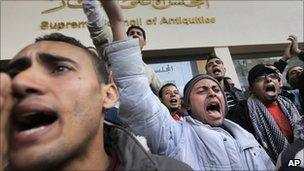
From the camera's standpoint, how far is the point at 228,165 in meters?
1.52

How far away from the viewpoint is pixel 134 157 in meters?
1.23

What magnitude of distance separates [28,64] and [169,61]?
4419 mm

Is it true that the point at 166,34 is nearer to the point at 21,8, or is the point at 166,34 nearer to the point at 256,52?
the point at 256,52

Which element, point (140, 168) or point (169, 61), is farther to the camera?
point (169, 61)

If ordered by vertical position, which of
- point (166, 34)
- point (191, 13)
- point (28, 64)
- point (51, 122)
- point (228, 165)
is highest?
point (191, 13)

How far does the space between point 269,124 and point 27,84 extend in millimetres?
1861

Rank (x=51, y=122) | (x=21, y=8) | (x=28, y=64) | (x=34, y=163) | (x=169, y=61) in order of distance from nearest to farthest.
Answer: (x=34, y=163) < (x=51, y=122) < (x=28, y=64) < (x=21, y=8) < (x=169, y=61)

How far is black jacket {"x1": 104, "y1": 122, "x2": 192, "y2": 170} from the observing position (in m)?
1.19

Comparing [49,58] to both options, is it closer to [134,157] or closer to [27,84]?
[27,84]

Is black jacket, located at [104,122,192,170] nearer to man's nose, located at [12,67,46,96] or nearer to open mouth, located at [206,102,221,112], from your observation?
man's nose, located at [12,67,46,96]

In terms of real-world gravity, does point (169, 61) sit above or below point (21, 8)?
below

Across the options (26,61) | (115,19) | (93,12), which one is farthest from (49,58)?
(93,12)

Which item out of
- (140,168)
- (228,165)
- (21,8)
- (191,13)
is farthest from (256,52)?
(140,168)

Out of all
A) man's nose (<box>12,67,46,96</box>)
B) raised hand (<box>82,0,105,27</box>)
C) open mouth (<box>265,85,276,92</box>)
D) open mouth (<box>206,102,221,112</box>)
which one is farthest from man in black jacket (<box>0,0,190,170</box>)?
open mouth (<box>265,85,276,92</box>)
